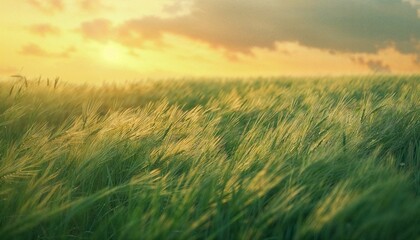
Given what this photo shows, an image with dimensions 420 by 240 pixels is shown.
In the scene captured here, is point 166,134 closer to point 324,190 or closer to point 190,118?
point 190,118

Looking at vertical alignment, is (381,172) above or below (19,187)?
above

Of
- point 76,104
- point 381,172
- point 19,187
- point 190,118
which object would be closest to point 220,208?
point 381,172

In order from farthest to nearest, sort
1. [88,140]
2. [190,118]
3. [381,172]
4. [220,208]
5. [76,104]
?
[76,104]
[190,118]
[88,140]
[381,172]
[220,208]

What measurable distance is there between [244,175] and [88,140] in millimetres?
794

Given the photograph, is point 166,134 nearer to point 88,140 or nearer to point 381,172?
point 88,140

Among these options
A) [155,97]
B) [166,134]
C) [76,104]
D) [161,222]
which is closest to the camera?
[161,222]

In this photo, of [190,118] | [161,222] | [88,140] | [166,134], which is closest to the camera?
[161,222]

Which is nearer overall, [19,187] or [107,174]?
[19,187]

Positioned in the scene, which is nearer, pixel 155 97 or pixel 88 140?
pixel 88 140

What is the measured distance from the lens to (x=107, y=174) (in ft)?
5.89

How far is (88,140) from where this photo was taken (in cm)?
202

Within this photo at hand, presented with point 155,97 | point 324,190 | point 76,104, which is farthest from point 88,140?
point 155,97

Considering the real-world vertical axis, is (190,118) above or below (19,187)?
above

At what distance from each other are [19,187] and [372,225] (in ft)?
3.74
